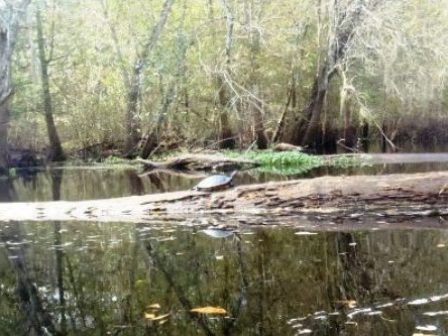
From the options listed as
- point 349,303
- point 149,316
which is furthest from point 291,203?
point 149,316

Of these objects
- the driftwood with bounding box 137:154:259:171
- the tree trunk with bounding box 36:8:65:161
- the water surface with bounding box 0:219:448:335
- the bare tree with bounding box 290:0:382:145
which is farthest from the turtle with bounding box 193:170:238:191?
the tree trunk with bounding box 36:8:65:161

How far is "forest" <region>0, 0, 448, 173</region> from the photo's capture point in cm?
1956

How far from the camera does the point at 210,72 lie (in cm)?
1994

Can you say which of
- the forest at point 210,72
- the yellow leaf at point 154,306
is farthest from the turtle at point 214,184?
the forest at point 210,72

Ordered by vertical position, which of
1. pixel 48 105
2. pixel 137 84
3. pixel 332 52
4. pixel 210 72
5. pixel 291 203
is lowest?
pixel 291 203

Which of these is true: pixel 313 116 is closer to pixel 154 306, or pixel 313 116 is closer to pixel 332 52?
pixel 332 52

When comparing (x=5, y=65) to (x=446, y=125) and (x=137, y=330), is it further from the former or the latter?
(x=446, y=125)

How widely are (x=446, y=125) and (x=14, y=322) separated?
26.3 meters

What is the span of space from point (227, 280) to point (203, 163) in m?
13.3

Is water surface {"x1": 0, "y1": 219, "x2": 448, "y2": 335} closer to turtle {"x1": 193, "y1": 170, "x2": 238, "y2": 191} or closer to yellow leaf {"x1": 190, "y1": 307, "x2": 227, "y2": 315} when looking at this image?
yellow leaf {"x1": 190, "y1": 307, "x2": 227, "y2": 315}

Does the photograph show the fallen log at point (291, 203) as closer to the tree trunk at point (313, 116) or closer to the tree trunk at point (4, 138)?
the tree trunk at point (4, 138)

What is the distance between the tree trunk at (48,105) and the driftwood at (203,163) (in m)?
7.17

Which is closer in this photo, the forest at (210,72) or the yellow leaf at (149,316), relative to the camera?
the yellow leaf at (149,316)

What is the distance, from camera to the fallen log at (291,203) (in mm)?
7379
